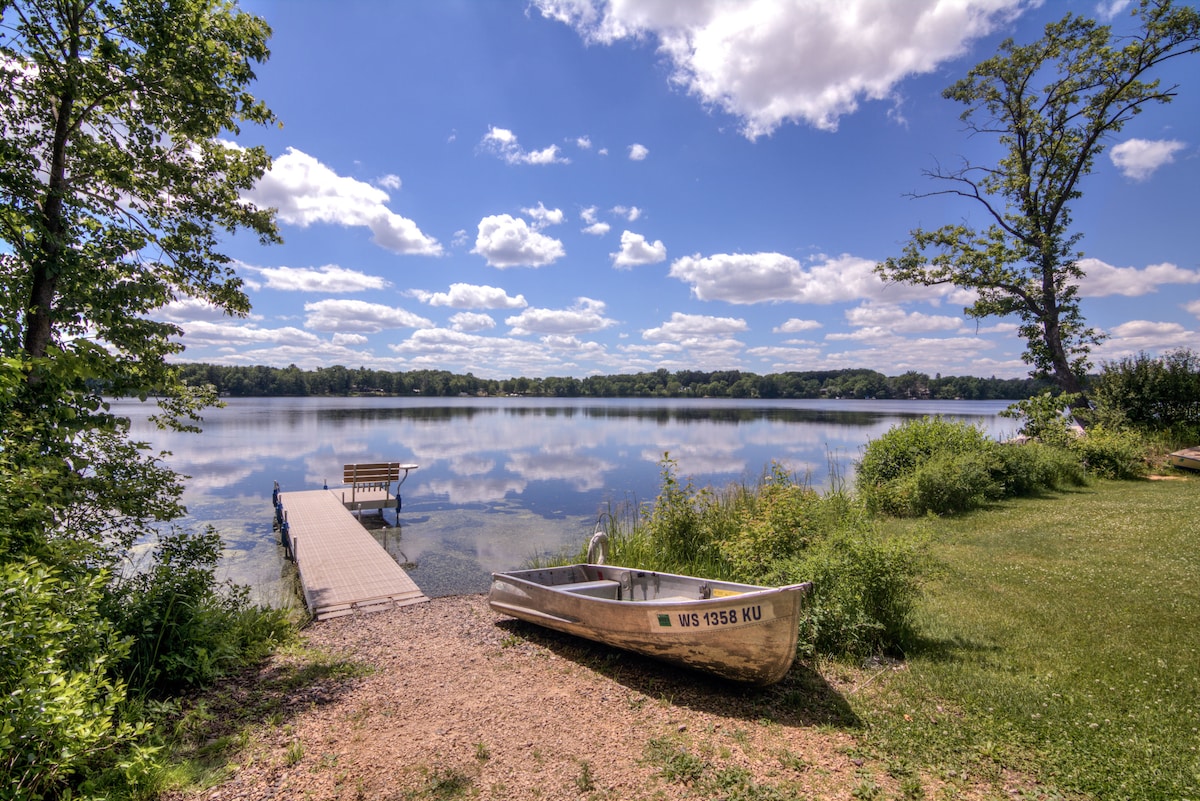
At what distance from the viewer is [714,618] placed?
498 cm

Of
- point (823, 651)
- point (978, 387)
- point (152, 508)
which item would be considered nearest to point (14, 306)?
point (152, 508)

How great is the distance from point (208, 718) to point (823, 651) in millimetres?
6056

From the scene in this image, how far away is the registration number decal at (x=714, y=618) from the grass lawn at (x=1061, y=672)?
1251 mm

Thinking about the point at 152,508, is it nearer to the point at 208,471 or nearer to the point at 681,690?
the point at 681,690

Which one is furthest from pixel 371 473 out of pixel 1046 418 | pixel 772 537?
pixel 1046 418

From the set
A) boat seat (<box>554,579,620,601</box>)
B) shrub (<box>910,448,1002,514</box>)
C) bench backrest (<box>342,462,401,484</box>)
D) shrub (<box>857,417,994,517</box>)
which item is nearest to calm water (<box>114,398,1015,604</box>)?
bench backrest (<box>342,462,401,484</box>)

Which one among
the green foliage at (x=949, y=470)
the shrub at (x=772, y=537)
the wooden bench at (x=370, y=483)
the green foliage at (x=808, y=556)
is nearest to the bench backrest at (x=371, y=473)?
the wooden bench at (x=370, y=483)

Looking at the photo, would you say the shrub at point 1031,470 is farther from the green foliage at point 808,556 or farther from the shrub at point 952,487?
the green foliage at point 808,556

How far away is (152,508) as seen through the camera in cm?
542

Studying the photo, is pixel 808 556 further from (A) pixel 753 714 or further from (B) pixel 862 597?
(A) pixel 753 714

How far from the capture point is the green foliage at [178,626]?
191 inches

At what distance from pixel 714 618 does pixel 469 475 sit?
66.5 ft

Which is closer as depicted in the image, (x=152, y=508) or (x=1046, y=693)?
(x=1046, y=693)

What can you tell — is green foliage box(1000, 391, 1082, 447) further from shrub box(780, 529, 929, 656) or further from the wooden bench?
the wooden bench
